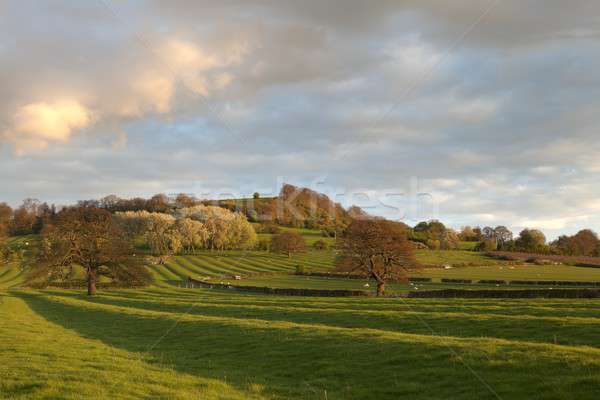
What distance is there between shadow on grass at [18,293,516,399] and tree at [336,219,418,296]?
2803 centimetres

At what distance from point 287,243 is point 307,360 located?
109m

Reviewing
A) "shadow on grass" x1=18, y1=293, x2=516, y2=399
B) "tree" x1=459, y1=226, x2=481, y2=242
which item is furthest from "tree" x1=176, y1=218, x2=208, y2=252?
"tree" x1=459, y1=226, x2=481, y2=242

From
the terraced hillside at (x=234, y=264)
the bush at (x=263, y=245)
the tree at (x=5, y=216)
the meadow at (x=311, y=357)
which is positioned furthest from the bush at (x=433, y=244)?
the tree at (x=5, y=216)

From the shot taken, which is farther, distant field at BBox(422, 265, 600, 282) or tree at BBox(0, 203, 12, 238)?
tree at BBox(0, 203, 12, 238)

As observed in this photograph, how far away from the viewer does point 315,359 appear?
57.3ft

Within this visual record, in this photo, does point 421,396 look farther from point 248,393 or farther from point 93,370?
point 93,370

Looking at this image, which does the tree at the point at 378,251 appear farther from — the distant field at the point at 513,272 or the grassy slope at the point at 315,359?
the distant field at the point at 513,272

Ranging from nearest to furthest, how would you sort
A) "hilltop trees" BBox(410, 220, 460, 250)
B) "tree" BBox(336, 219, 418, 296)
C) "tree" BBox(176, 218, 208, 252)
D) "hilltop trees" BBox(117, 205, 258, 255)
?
"tree" BBox(336, 219, 418, 296) < "hilltop trees" BBox(117, 205, 258, 255) < "tree" BBox(176, 218, 208, 252) < "hilltop trees" BBox(410, 220, 460, 250)

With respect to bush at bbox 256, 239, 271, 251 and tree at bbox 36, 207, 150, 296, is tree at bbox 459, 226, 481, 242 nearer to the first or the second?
bush at bbox 256, 239, 271, 251

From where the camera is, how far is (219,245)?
132500 mm

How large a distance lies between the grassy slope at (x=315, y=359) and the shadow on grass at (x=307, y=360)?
4 cm

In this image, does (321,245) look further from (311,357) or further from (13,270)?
(311,357)

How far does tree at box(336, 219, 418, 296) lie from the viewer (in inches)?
2056

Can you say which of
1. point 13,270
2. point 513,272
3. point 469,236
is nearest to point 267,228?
point 13,270
